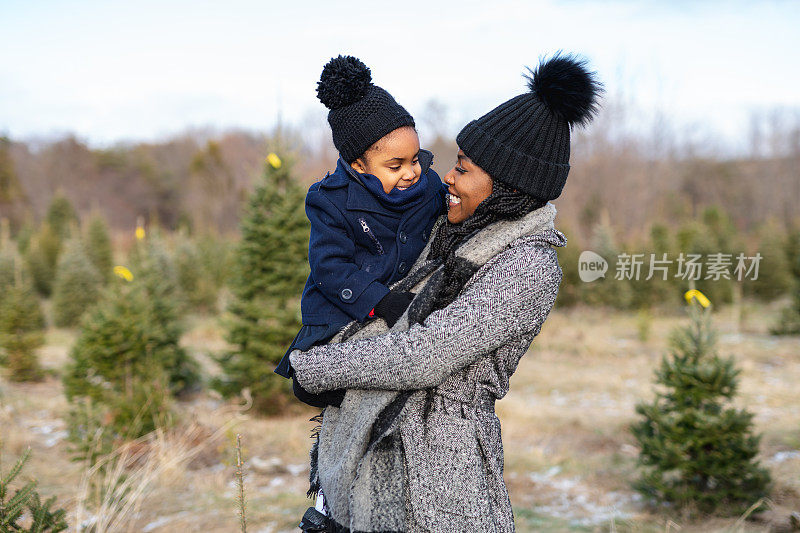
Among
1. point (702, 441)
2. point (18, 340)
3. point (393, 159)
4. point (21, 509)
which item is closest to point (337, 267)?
point (393, 159)

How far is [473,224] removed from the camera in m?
1.65

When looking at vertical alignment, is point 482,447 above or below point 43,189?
below

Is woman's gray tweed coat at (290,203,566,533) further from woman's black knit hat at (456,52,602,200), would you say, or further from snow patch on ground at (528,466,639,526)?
snow patch on ground at (528,466,639,526)

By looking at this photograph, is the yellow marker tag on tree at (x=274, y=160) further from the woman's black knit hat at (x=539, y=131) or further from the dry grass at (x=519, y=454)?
the woman's black knit hat at (x=539, y=131)

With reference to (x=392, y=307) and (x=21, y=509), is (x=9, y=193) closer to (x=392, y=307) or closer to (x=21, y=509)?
(x=21, y=509)

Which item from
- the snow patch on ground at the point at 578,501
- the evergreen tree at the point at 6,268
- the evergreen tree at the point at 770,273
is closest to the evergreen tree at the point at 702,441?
the snow patch on ground at the point at 578,501

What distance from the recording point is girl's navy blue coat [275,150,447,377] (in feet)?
5.48

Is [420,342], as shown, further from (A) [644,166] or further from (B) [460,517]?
(A) [644,166]

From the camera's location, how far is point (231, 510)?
462 cm

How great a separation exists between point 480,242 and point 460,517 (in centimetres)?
68

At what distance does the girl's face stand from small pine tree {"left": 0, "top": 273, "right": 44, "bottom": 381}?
8609 millimetres

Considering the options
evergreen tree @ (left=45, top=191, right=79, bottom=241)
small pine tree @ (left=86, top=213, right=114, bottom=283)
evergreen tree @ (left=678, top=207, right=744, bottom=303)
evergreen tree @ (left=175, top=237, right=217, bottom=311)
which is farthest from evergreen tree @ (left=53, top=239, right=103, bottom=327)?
evergreen tree @ (left=678, top=207, right=744, bottom=303)

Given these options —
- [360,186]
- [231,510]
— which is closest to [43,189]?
[231,510]

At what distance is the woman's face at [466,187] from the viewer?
1.66 m
